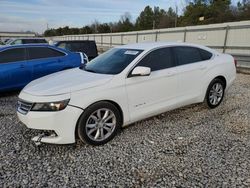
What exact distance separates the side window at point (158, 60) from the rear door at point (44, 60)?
391cm

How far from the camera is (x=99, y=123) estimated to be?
12.3 ft

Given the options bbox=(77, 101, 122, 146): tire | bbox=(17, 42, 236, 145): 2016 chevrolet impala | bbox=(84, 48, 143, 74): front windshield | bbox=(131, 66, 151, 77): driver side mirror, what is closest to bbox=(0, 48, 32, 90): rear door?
bbox=(17, 42, 236, 145): 2016 chevrolet impala

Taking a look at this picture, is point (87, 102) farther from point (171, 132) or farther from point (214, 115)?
point (214, 115)

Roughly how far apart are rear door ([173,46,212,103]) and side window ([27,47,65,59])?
416 cm

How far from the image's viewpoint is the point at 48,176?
304cm

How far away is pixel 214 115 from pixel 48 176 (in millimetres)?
3540

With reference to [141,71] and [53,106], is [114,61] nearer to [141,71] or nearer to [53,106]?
→ [141,71]

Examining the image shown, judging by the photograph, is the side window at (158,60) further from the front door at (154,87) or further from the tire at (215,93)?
the tire at (215,93)

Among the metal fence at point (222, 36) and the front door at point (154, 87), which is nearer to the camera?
the front door at point (154, 87)

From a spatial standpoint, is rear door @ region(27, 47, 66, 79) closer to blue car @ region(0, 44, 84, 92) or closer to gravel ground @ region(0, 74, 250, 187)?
blue car @ region(0, 44, 84, 92)

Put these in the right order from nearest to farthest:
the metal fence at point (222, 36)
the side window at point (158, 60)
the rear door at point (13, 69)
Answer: the side window at point (158, 60), the rear door at point (13, 69), the metal fence at point (222, 36)

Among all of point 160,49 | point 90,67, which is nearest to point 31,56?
point 90,67

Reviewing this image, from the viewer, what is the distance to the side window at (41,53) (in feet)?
23.2

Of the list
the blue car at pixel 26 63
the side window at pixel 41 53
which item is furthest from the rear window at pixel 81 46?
the side window at pixel 41 53
